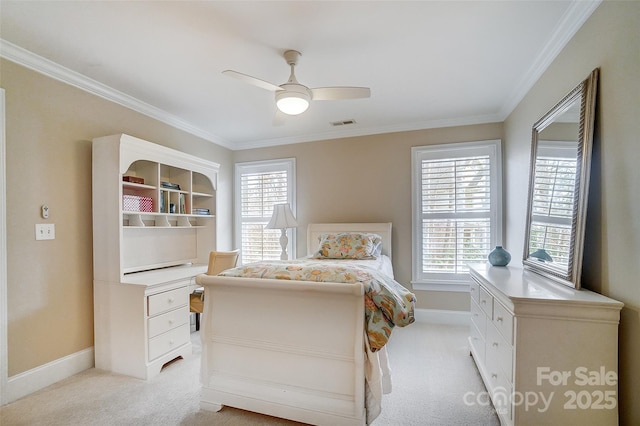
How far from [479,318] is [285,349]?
5.33 feet

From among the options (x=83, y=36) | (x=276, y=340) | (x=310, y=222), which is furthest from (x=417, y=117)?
(x=83, y=36)

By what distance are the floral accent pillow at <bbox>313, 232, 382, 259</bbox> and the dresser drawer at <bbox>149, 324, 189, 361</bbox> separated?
5.28 ft

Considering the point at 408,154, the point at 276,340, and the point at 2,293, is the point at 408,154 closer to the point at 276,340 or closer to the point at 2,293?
the point at 276,340

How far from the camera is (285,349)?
173 centimetres

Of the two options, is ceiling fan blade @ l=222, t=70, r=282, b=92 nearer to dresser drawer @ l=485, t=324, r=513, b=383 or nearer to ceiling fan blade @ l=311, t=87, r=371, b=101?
ceiling fan blade @ l=311, t=87, r=371, b=101

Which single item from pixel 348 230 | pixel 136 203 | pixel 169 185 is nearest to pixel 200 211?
pixel 169 185

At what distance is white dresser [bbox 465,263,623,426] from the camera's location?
1.39 m

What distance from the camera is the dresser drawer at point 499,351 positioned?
157cm

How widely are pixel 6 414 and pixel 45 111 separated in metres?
2.23

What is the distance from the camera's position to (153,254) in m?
3.16

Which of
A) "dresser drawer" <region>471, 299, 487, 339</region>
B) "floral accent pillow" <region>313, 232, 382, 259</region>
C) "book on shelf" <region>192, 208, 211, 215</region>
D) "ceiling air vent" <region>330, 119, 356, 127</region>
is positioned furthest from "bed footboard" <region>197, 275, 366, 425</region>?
"ceiling air vent" <region>330, 119, 356, 127</region>

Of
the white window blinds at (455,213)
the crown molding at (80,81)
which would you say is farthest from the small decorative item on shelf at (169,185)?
the white window blinds at (455,213)

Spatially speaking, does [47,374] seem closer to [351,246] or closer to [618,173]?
[351,246]

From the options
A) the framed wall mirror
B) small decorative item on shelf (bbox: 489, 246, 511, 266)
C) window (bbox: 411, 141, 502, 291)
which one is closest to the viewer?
the framed wall mirror
